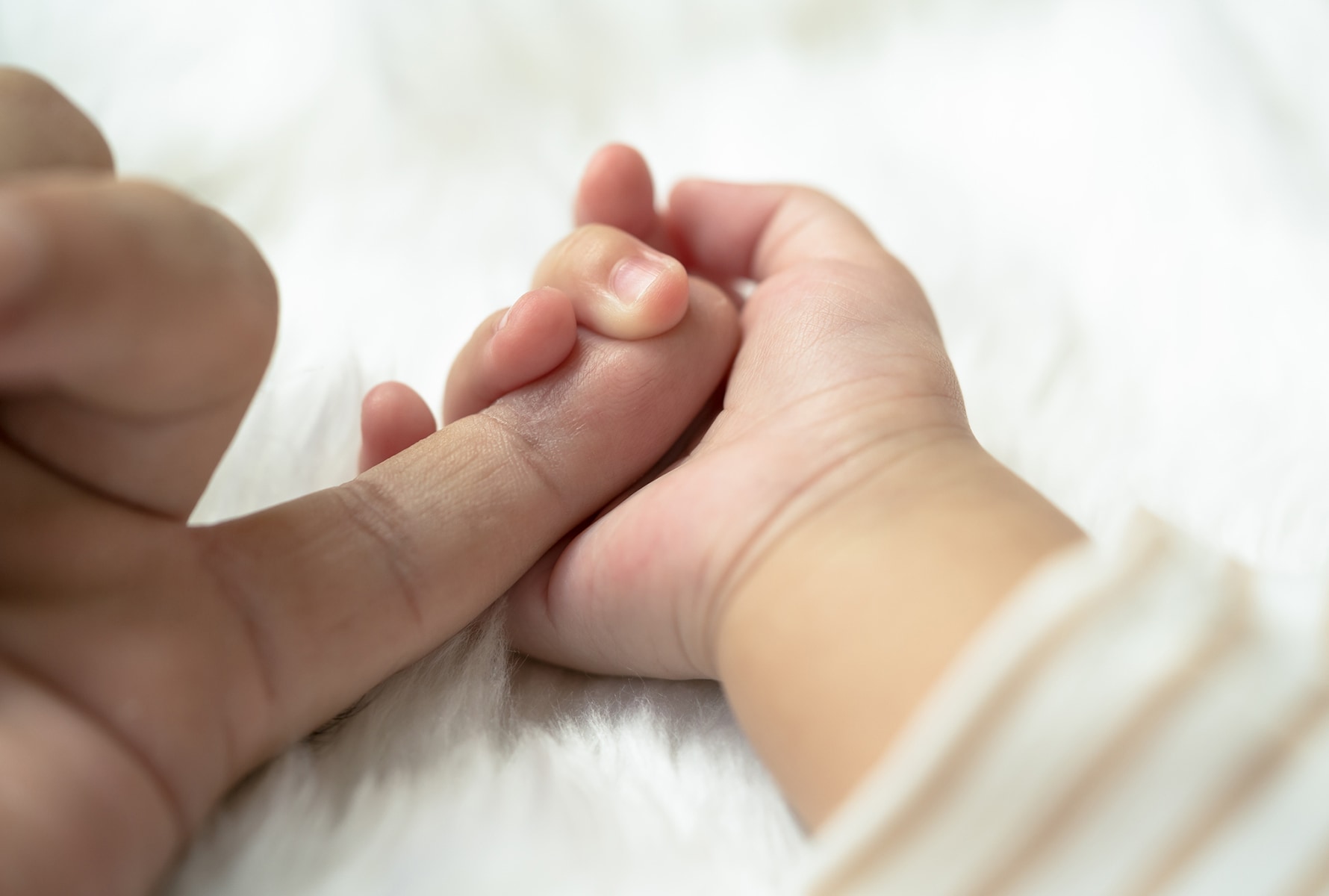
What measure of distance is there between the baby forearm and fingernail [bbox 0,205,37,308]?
33 centimetres

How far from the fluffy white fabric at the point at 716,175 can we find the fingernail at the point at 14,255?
0.82 ft

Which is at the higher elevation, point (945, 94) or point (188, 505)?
point (945, 94)

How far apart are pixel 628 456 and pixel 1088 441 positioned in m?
0.33

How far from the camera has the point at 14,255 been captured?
37 cm

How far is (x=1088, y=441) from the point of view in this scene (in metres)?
0.74

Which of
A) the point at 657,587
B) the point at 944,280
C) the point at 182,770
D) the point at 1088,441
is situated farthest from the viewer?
the point at 944,280

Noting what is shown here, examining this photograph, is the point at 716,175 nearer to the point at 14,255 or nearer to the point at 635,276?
the point at 635,276

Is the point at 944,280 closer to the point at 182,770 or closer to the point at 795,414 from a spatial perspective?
the point at 795,414

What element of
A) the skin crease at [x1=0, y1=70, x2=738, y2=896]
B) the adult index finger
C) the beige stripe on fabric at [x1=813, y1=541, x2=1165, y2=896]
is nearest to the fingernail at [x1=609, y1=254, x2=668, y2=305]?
the adult index finger

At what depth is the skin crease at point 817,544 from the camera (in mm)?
467

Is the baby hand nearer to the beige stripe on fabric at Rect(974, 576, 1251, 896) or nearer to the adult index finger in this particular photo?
the adult index finger

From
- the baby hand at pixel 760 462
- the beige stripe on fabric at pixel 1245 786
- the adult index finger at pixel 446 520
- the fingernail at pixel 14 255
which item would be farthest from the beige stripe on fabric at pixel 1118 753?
the fingernail at pixel 14 255

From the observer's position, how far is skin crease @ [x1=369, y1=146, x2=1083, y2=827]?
467 mm

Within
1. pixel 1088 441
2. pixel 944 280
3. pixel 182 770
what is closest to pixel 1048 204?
pixel 944 280
